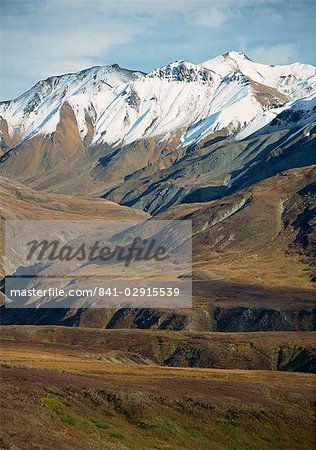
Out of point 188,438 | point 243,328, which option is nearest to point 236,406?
point 188,438

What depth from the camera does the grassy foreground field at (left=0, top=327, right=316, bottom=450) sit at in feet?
141

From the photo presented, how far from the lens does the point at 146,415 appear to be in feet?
179

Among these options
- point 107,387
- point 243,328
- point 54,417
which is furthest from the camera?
point 243,328

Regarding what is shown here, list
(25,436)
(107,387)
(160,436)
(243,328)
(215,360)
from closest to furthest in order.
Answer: (25,436)
(160,436)
(107,387)
(215,360)
(243,328)

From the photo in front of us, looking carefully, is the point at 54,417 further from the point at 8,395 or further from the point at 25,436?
the point at 25,436

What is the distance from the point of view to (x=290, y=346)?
487 feet

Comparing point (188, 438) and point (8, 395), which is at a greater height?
point (8, 395)

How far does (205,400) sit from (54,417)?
19.4 meters

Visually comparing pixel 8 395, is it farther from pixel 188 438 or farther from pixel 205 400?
pixel 205 400

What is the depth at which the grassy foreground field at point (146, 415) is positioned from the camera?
141ft

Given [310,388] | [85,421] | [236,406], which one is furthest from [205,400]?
[310,388]

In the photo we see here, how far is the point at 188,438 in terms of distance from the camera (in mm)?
52750

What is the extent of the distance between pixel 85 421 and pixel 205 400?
54.3 ft

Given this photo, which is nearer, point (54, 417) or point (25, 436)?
point (25, 436)
